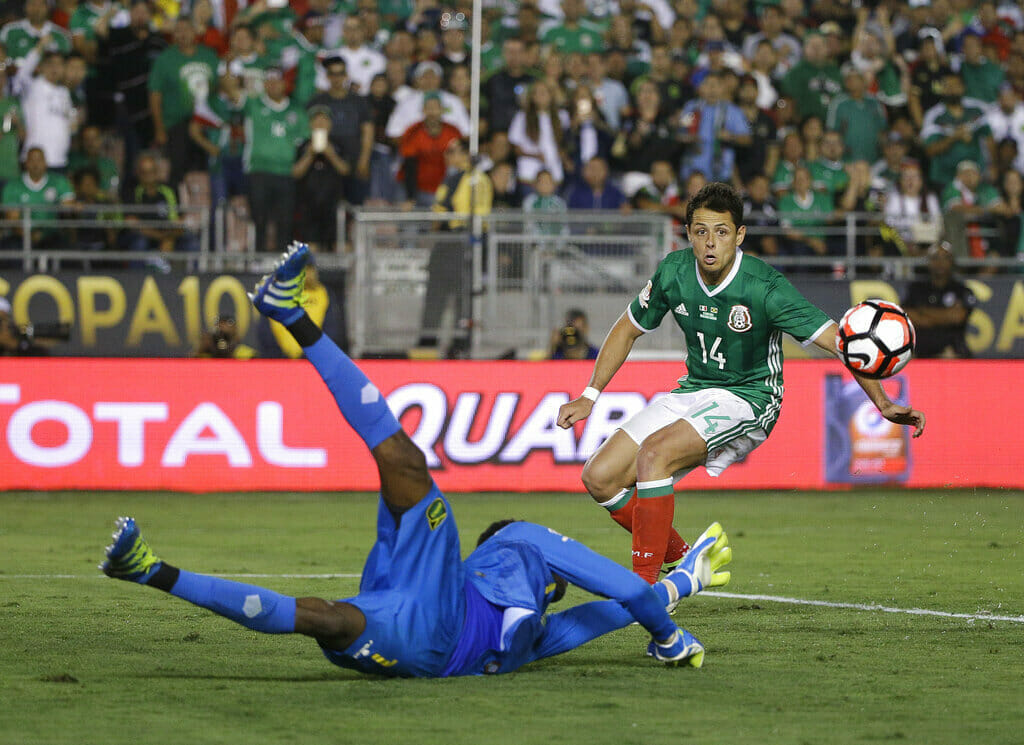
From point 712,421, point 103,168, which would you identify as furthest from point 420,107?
point 712,421

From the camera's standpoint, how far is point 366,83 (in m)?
19.4

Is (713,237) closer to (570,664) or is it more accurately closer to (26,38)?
(570,664)

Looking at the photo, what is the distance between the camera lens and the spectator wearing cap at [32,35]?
18984 mm

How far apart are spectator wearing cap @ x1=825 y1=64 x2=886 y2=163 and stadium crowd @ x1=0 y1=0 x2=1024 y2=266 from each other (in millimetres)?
28

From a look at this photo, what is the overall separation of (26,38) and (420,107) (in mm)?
5083

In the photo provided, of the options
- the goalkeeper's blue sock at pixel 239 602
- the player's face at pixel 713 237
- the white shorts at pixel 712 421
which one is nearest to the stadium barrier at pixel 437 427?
the white shorts at pixel 712 421

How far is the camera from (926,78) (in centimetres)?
Result: 2095

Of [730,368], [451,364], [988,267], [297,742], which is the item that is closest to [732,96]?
[988,267]

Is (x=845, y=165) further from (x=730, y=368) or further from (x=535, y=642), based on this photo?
(x=535, y=642)

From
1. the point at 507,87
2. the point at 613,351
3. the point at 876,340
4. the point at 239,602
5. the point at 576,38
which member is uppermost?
the point at 576,38

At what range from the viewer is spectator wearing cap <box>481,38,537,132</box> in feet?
63.6

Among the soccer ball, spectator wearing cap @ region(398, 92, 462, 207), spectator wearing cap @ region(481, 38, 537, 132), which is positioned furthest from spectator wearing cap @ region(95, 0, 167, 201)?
the soccer ball

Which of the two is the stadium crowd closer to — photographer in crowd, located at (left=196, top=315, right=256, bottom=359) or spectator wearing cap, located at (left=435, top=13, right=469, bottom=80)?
spectator wearing cap, located at (left=435, top=13, right=469, bottom=80)

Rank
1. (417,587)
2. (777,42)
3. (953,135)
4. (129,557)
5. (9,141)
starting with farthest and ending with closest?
(777,42), (953,135), (9,141), (417,587), (129,557)
